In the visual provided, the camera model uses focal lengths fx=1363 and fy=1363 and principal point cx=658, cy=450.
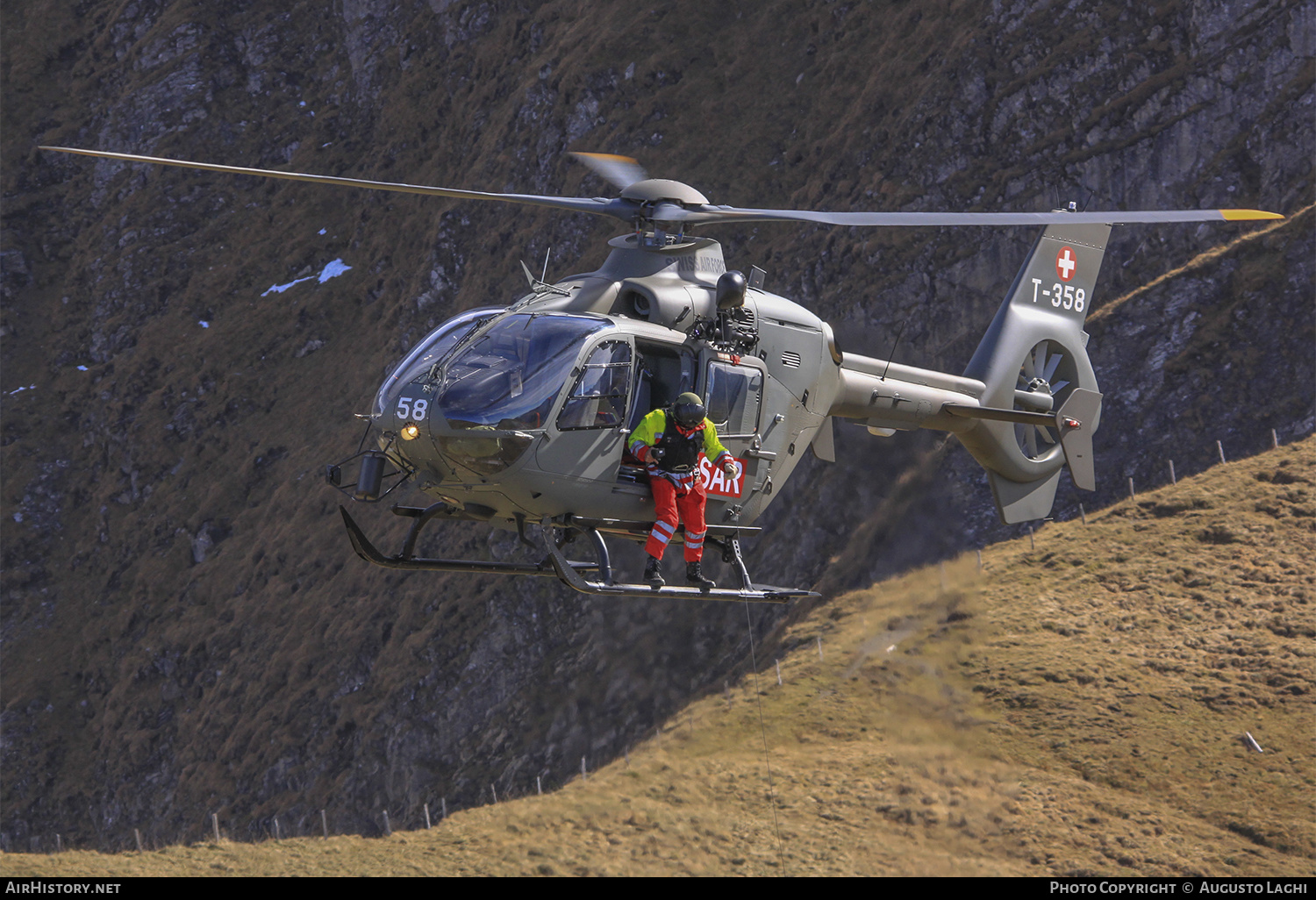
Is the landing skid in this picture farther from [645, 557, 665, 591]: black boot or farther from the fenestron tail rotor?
the fenestron tail rotor

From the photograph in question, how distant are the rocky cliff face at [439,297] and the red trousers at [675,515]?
5358 mm

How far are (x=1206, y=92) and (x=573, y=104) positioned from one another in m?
21.5

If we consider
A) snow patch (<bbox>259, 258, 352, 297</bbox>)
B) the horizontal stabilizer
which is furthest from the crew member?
snow patch (<bbox>259, 258, 352, 297</bbox>)

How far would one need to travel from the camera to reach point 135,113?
201 feet

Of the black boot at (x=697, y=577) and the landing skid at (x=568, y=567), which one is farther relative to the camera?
the black boot at (x=697, y=577)

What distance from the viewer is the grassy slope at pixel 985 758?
18281 millimetres

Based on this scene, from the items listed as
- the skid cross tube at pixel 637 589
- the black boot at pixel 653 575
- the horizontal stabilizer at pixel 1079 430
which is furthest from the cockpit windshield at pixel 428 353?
the horizontal stabilizer at pixel 1079 430

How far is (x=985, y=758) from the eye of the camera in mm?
18875

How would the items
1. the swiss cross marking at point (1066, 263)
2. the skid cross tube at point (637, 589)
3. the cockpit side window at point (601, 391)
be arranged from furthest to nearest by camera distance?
the swiss cross marking at point (1066, 263) < the cockpit side window at point (601, 391) < the skid cross tube at point (637, 589)

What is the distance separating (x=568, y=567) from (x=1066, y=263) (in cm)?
1025

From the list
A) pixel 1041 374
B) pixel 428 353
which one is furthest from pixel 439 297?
pixel 428 353

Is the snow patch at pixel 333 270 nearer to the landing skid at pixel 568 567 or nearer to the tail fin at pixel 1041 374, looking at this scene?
the tail fin at pixel 1041 374

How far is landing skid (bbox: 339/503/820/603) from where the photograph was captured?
13070 millimetres
